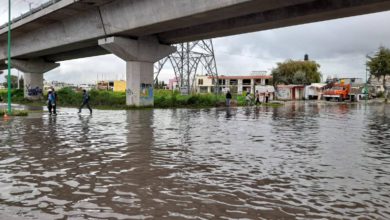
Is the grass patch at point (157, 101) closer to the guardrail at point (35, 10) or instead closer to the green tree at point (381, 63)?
the guardrail at point (35, 10)

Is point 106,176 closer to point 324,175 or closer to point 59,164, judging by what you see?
point 59,164

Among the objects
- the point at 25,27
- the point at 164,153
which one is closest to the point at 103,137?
the point at 164,153

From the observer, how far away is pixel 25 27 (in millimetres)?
38562

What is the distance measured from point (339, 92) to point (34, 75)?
4850 centimetres

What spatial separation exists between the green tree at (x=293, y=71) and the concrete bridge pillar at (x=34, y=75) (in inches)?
2617

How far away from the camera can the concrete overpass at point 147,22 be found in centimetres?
2205

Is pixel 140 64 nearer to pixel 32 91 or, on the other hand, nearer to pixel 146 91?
pixel 146 91

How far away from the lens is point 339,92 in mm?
66125

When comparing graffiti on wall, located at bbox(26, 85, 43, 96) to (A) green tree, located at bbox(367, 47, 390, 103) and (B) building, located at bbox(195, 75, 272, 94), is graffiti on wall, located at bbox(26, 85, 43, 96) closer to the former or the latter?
(B) building, located at bbox(195, 75, 272, 94)

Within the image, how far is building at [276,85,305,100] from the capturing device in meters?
75.0

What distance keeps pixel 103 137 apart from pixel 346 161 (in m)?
8.41

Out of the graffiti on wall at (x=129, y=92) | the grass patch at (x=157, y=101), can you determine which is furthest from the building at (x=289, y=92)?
the graffiti on wall at (x=129, y=92)

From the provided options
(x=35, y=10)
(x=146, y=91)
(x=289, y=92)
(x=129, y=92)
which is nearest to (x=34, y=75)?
(x=35, y=10)

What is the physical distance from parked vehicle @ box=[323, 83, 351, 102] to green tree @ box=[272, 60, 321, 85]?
115 ft
